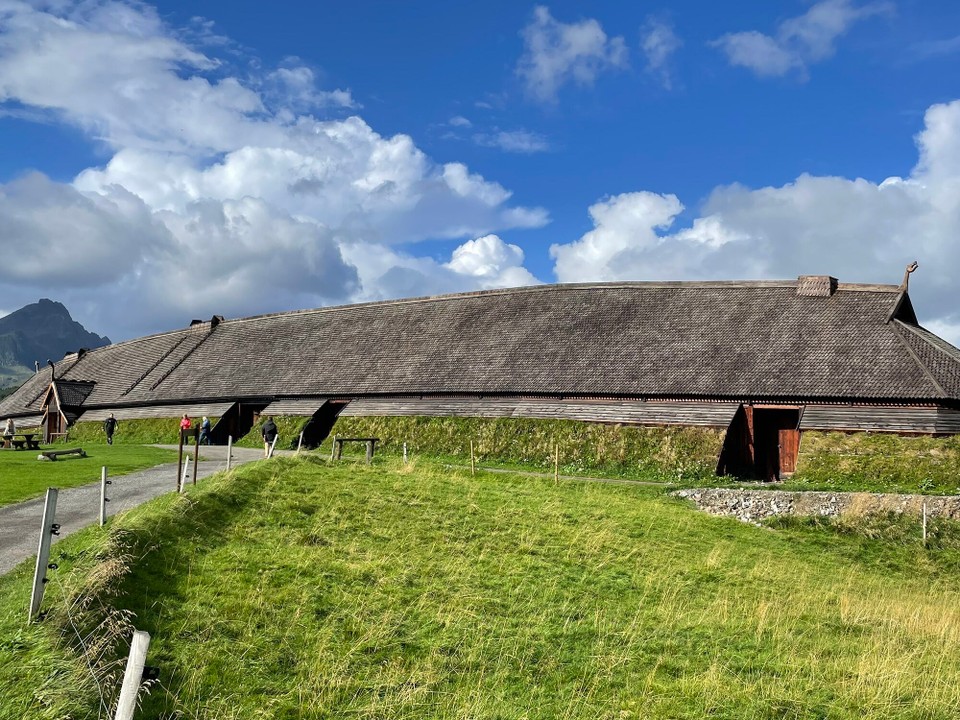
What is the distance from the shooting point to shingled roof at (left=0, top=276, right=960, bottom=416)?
3347 centimetres

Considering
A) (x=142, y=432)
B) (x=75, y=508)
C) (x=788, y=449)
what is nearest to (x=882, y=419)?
(x=788, y=449)

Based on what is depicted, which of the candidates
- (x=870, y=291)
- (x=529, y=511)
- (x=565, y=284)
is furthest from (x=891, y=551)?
(x=565, y=284)

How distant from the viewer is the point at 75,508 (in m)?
18.6

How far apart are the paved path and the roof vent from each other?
2918 centimetres

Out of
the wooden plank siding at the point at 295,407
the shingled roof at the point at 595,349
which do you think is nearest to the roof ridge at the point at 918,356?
the shingled roof at the point at 595,349

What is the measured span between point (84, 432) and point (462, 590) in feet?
147

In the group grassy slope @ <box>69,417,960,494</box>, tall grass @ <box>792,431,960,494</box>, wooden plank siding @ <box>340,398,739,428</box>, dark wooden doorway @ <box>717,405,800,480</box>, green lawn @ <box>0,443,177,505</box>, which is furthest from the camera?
wooden plank siding @ <box>340,398,739,428</box>

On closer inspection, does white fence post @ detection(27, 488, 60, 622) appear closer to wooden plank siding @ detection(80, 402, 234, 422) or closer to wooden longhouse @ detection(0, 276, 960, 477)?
wooden longhouse @ detection(0, 276, 960, 477)

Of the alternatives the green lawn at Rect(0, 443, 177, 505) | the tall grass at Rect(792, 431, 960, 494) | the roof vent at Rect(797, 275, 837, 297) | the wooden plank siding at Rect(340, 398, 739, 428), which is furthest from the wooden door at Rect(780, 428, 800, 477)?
the green lawn at Rect(0, 443, 177, 505)

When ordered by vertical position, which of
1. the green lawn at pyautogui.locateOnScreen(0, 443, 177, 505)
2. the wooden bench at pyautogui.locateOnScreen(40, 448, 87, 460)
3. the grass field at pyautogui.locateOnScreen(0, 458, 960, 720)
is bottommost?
the grass field at pyautogui.locateOnScreen(0, 458, 960, 720)

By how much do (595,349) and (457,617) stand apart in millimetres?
26831

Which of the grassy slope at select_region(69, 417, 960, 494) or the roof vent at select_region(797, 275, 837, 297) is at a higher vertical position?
the roof vent at select_region(797, 275, 837, 297)

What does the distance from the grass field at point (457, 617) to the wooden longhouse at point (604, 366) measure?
40.9 ft

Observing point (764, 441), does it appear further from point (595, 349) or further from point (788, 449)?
point (595, 349)
